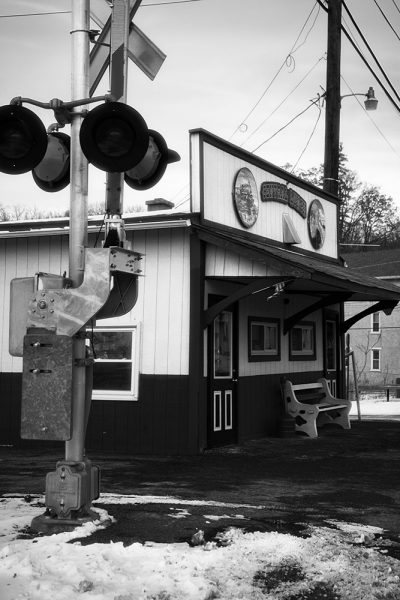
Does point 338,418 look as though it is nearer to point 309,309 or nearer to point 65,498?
point 309,309

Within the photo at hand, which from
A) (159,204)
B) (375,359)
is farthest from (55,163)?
(375,359)

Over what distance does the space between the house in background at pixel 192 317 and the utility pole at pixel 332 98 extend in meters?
3.98

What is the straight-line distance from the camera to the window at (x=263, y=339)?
1391 cm

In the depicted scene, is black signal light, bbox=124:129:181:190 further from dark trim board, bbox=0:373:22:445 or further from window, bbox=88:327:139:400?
dark trim board, bbox=0:373:22:445

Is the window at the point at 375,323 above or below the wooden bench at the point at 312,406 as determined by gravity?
above

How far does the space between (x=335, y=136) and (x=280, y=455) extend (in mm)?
8905

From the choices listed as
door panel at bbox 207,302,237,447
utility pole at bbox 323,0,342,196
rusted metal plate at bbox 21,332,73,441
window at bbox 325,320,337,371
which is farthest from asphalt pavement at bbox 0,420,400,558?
utility pole at bbox 323,0,342,196

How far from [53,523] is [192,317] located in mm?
5922

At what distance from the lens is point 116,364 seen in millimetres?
12398

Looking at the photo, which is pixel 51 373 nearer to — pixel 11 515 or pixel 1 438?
pixel 11 515

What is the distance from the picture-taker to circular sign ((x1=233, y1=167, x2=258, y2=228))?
1328cm

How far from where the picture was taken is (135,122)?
591cm

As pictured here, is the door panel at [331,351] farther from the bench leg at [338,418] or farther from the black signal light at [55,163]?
the black signal light at [55,163]

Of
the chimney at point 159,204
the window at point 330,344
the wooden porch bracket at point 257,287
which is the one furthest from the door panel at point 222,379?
the window at point 330,344
